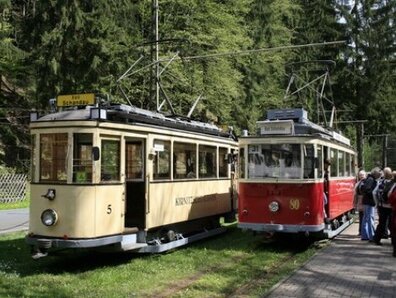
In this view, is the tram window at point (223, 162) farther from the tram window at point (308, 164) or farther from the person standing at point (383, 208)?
the person standing at point (383, 208)

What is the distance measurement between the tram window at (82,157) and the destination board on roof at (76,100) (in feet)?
3.06

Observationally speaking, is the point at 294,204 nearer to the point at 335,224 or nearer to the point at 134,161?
the point at 335,224

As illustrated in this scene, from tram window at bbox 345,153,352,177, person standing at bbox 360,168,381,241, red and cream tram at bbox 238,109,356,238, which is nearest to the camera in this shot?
red and cream tram at bbox 238,109,356,238

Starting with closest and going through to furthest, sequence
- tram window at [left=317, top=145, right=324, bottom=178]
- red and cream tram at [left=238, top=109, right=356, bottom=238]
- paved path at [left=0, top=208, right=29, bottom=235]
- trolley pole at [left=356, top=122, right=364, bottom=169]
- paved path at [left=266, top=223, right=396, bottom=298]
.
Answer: paved path at [left=266, top=223, right=396, bottom=298]
red and cream tram at [left=238, top=109, right=356, bottom=238]
tram window at [left=317, top=145, right=324, bottom=178]
paved path at [left=0, top=208, right=29, bottom=235]
trolley pole at [left=356, top=122, right=364, bottom=169]

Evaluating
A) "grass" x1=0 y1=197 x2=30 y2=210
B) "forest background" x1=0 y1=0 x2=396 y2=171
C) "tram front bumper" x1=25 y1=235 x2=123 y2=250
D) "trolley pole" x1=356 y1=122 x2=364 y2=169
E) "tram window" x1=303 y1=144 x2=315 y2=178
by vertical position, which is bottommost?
"tram front bumper" x1=25 y1=235 x2=123 y2=250

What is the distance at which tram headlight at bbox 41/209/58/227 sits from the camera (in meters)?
10.6

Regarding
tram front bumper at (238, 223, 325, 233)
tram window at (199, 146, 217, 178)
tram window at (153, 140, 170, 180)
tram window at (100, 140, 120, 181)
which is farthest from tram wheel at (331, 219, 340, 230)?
tram window at (100, 140, 120, 181)

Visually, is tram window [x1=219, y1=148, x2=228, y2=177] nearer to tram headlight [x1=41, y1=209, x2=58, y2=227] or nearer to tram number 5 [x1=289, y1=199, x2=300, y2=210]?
tram number 5 [x1=289, y1=199, x2=300, y2=210]

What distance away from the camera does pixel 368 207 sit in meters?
→ 15.1

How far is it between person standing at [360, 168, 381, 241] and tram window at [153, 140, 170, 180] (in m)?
5.32

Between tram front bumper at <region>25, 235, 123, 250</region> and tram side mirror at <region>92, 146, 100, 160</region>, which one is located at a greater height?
tram side mirror at <region>92, 146, 100, 160</region>

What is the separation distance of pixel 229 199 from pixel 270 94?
80.6 ft

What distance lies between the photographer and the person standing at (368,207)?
49.2 feet

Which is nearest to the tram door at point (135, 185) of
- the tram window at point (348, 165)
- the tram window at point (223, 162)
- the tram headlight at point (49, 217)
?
the tram headlight at point (49, 217)
